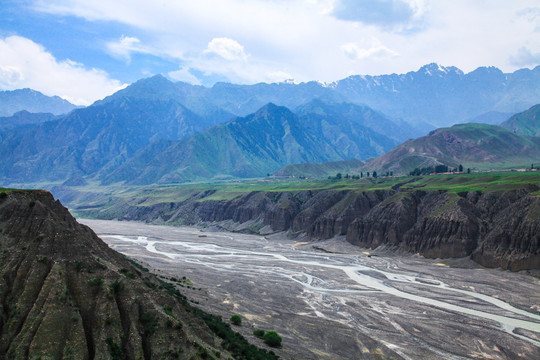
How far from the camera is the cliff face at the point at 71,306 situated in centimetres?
3500

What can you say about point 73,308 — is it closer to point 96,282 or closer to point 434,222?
point 96,282

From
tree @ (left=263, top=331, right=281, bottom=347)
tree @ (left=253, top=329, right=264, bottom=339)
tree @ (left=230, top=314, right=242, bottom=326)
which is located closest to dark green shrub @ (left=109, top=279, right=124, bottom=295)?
tree @ (left=263, top=331, right=281, bottom=347)

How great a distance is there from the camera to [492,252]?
10088cm

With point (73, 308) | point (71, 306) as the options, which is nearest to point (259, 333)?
point (73, 308)

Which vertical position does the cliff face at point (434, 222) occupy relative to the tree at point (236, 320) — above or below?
above

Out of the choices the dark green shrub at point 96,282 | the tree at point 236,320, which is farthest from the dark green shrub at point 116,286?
the tree at point 236,320

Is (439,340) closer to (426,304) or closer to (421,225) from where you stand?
(426,304)

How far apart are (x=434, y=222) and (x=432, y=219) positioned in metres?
1.75

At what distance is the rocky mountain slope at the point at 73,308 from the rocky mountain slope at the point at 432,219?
75.4 metres

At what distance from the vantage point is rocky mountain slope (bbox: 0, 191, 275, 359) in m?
35.0

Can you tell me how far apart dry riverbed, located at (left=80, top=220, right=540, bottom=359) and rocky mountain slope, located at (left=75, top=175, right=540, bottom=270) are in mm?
5479

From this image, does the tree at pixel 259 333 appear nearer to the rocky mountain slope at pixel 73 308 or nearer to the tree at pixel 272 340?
the tree at pixel 272 340

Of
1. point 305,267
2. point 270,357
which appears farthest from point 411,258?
point 270,357

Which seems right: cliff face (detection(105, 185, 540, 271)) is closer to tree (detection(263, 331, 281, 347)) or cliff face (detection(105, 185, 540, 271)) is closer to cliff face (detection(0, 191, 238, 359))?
tree (detection(263, 331, 281, 347))
